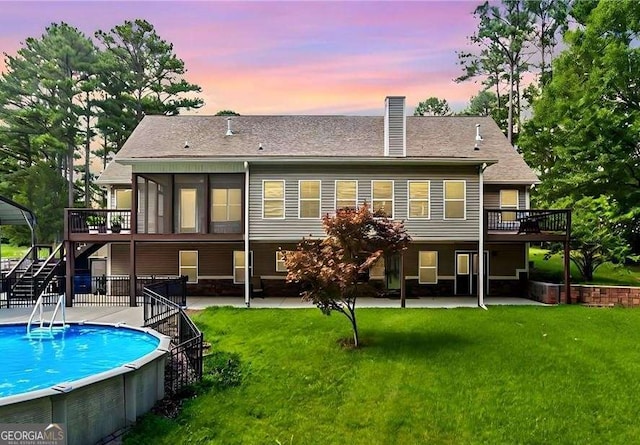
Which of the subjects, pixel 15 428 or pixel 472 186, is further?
pixel 472 186

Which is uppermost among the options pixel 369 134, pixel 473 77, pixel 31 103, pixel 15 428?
pixel 473 77

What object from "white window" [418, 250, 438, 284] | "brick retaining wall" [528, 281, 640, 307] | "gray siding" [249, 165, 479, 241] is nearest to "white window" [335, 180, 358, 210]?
"gray siding" [249, 165, 479, 241]

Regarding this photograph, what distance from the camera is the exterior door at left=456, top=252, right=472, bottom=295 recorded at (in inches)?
725

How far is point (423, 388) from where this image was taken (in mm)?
8164

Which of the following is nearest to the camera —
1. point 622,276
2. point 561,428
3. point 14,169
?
point 561,428

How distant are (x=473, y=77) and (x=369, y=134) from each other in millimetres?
23388

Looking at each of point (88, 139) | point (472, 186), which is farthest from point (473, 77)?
point (88, 139)

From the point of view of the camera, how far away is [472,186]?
16.3 meters

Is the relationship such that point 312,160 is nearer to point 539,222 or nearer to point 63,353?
point 539,222

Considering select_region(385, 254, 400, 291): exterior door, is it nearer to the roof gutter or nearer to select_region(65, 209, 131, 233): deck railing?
the roof gutter

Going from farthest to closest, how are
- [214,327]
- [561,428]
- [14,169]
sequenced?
[14,169], [214,327], [561,428]

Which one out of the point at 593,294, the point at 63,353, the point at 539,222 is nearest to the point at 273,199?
the point at 63,353

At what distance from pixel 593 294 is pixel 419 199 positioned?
711cm

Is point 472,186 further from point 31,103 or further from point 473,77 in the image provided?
point 31,103
